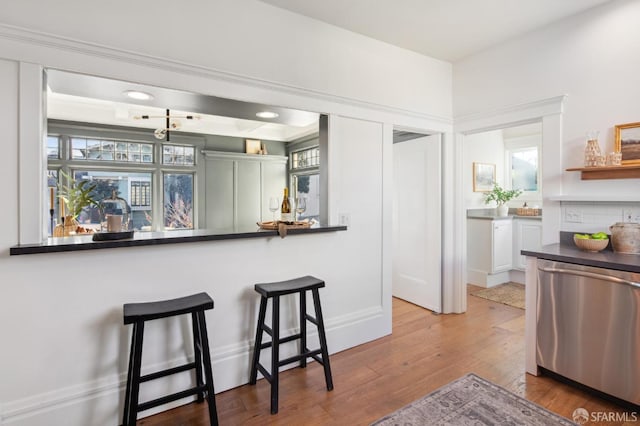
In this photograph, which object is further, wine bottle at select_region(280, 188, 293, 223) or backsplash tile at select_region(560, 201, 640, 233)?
wine bottle at select_region(280, 188, 293, 223)

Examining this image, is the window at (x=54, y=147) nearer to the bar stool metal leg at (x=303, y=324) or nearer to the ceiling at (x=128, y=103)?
the ceiling at (x=128, y=103)

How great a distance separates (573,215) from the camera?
2.66 meters

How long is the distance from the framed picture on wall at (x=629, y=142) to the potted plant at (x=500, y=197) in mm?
2473

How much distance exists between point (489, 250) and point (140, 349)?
4.41 m

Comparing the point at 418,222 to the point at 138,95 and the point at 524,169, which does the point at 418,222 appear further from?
the point at 138,95

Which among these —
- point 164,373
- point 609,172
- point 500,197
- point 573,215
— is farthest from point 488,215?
point 164,373

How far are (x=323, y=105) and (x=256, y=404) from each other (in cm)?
228

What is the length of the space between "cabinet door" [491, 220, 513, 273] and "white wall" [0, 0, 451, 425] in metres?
2.28

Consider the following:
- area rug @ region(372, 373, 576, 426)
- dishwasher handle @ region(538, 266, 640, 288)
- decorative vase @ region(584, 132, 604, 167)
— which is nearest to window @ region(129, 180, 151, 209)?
area rug @ region(372, 373, 576, 426)

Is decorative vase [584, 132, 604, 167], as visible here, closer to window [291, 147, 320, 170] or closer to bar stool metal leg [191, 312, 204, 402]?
bar stool metal leg [191, 312, 204, 402]

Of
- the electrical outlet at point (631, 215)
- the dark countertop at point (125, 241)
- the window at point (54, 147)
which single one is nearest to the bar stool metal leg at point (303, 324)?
the dark countertop at point (125, 241)

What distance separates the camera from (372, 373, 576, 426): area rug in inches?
73.1

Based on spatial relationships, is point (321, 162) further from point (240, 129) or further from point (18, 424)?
point (240, 129)

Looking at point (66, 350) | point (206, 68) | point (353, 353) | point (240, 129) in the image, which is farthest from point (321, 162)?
point (240, 129)
